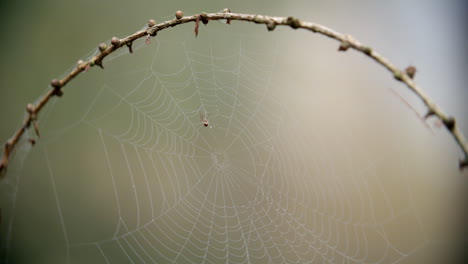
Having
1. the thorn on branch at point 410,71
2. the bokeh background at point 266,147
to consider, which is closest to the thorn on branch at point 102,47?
the thorn on branch at point 410,71

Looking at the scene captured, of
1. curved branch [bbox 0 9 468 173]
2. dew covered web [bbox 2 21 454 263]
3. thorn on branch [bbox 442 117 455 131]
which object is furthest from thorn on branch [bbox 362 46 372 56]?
dew covered web [bbox 2 21 454 263]

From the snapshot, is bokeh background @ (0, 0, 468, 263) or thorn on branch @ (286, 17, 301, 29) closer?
thorn on branch @ (286, 17, 301, 29)

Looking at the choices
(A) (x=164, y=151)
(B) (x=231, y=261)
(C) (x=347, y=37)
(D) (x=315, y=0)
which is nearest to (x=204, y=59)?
(A) (x=164, y=151)

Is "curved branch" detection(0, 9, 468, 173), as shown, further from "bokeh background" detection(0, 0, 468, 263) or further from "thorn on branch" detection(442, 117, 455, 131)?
"bokeh background" detection(0, 0, 468, 263)

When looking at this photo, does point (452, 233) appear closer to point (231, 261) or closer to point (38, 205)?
point (231, 261)

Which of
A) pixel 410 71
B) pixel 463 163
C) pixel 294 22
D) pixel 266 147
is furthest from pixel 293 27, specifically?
pixel 266 147

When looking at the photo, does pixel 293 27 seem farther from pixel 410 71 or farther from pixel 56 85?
pixel 56 85

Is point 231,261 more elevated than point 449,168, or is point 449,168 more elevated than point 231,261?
point 449,168
